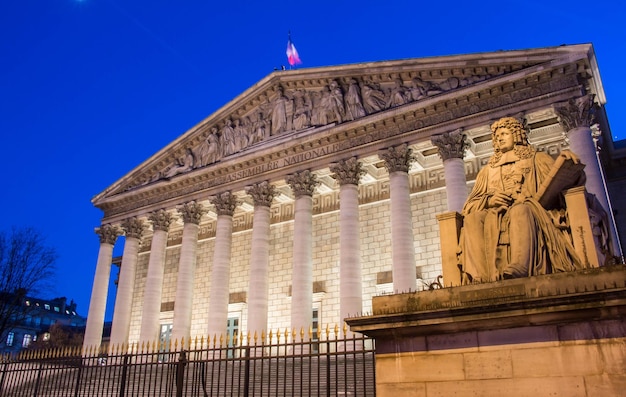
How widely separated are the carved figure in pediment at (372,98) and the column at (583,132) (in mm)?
7330

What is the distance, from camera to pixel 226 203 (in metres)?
27.7

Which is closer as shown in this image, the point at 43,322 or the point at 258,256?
the point at 258,256

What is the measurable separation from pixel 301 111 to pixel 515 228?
2114cm

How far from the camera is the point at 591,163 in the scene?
1819cm

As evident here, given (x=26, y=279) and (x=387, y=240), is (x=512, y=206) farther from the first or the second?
(x=26, y=279)

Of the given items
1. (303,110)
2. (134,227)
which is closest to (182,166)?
(134,227)

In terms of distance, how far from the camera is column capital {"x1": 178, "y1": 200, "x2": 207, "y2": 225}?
1140 inches

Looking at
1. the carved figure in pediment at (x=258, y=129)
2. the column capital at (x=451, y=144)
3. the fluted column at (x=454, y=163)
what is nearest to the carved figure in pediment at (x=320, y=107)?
the carved figure in pediment at (x=258, y=129)

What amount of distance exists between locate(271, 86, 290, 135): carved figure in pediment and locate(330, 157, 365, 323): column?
166 inches

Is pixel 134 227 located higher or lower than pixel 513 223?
higher

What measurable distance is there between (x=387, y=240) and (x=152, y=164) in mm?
14269

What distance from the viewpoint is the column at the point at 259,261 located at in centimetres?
2367

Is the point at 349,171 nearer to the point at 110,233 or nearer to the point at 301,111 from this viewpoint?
the point at 301,111

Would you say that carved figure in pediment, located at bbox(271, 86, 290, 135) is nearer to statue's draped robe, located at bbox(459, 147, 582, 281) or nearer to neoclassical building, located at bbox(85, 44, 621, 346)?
neoclassical building, located at bbox(85, 44, 621, 346)
